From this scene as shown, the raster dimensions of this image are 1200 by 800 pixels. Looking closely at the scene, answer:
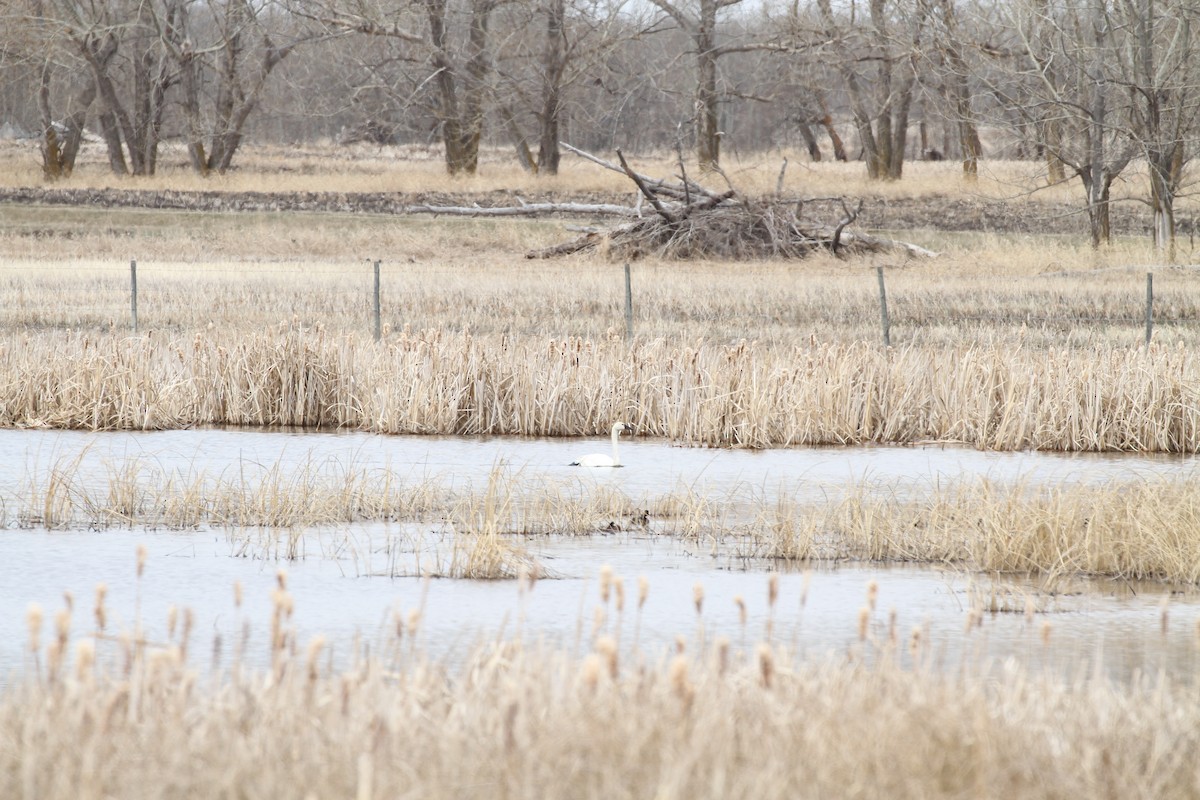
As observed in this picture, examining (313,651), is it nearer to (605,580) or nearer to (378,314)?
(605,580)

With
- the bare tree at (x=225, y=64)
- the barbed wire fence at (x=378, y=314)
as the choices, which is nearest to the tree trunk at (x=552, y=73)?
the bare tree at (x=225, y=64)

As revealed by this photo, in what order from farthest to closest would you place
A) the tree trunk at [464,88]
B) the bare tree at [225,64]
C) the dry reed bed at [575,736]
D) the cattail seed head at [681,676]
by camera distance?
the bare tree at [225,64], the tree trunk at [464,88], the dry reed bed at [575,736], the cattail seed head at [681,676]

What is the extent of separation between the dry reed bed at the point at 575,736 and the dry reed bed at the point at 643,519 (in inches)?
134

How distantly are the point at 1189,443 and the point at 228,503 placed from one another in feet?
26.9

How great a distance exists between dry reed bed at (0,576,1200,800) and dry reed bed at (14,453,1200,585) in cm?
339

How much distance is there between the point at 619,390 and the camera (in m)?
14.3

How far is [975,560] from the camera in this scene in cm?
877

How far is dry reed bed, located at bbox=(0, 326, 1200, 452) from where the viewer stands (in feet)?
44.2

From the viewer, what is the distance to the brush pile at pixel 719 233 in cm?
3092

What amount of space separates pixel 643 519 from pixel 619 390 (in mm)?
4350


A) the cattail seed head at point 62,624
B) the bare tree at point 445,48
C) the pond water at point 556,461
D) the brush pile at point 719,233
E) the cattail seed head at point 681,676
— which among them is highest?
the bare tree at point 445,48

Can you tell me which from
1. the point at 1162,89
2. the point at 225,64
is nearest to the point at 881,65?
the point at 1162,89

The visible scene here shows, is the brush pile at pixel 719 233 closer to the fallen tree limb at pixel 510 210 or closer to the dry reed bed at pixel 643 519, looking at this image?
the fallen tree limb at pixel 510 210

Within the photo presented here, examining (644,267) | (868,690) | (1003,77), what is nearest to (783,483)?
(868,690)
